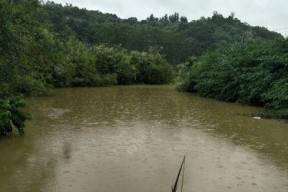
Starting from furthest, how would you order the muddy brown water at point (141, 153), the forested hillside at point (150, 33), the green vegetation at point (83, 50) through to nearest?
the forested hillside at point (150, 33) < the green vegetation at point (83, 50) < the muddy brown water at point (141, 153)

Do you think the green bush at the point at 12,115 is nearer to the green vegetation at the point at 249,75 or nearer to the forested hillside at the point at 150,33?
the green vegetation at the point at 249,75

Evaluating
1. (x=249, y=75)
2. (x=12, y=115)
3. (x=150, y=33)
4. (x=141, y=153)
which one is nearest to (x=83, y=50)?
(x=249, y=75)

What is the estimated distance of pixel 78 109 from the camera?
19016 mm

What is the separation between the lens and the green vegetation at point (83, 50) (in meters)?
10.8

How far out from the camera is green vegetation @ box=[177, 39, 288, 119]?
1964cm

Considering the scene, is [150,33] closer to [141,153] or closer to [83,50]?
[83,50]

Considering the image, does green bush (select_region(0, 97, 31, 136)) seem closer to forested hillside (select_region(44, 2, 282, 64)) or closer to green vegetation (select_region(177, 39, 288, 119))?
green vegetation (select_region(177, 39, 288, 119))

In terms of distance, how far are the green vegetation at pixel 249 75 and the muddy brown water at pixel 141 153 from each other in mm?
2615

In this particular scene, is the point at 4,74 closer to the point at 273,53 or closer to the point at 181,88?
the point at 273,53

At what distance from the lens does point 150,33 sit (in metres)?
73.2

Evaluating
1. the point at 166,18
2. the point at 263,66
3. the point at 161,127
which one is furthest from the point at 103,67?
the point at 166,18

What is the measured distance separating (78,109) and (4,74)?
8.65 m

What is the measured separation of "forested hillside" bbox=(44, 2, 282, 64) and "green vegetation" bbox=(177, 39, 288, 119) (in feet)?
101

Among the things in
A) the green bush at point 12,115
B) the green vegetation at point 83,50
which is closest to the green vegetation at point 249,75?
the green vegetation at point 83,50
